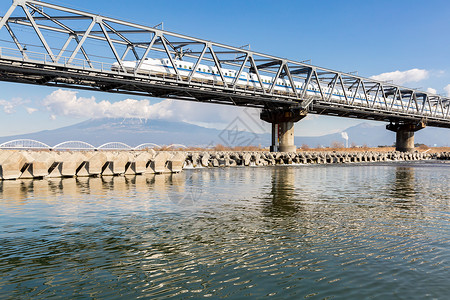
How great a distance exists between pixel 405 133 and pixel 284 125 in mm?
49436

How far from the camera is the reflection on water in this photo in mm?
5422

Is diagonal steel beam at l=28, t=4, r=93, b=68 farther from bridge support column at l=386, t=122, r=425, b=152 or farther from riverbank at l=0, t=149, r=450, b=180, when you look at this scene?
bridge support column at l=386, t=122, r=425, b=152

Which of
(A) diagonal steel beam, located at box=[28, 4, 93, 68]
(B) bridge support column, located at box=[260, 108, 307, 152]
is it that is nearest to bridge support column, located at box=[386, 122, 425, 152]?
(B) bridge support column, located at box=[260, 108, 307, 152]

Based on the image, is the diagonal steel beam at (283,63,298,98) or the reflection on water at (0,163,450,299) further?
the diagonal steel beam at (283,63,298,98)

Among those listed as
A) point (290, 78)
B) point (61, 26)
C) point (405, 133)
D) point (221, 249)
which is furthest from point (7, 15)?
point (405, 133)

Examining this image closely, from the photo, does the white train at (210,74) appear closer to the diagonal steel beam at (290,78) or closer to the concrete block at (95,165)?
the diagonal steel beam at (290,78)

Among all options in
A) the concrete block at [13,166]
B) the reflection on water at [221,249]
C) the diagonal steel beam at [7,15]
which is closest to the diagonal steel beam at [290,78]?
the diagonal steel beam at [7,15]

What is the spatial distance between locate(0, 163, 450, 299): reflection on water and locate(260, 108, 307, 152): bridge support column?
47885 mm

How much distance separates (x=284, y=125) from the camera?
2451 inches

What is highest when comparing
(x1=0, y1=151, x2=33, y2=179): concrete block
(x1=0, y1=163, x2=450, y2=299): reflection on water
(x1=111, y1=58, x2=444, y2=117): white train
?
(x1=111, y1=58, x2=444, y2=117): white train

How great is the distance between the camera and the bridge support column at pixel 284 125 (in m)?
61.1

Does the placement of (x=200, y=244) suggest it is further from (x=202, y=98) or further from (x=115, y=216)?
(x=202, y=98)

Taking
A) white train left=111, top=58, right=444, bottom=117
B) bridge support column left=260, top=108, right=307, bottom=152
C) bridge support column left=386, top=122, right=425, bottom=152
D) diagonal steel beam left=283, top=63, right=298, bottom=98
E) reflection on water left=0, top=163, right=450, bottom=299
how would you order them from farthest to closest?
bridge support column left=386, top=122, right=425, bottom=152 → bridge support column left=260, top=108, right=307, bottom=152 → diagonal steel beam left=283, top=63, right=298, bottom=98 → white train left=111, top=58, right=444, bottom=117 → reflection on water left=0, top=163, right=450, bottom=299

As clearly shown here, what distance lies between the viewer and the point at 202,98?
5422 cm
